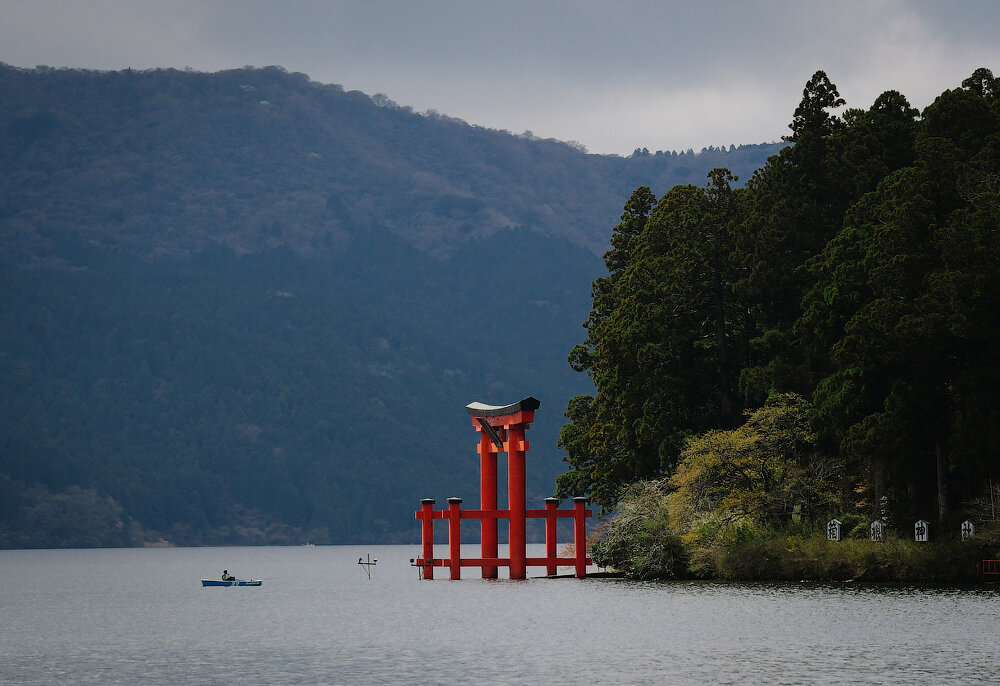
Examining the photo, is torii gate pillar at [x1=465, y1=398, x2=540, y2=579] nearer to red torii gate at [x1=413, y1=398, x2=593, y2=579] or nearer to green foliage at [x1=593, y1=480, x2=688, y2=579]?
red torii gate at [x1=413, y1=398, x2=593, y2=579]

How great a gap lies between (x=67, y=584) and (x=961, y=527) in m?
59.7

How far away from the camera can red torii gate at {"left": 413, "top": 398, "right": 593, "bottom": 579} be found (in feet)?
210

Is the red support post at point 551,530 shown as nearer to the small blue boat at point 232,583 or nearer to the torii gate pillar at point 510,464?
the torii gate pillar at point 510,464

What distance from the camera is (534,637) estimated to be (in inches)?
1606

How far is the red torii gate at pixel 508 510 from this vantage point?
63969 millimetres

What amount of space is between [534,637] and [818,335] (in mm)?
23932

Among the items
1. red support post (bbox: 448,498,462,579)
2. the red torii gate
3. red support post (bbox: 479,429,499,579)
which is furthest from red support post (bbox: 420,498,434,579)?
red support post (bbox: 479,429,499,579)

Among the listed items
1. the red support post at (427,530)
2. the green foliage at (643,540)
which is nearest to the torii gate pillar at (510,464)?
the red support post at (427,530)

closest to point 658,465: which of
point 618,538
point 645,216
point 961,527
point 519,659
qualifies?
point 618,538

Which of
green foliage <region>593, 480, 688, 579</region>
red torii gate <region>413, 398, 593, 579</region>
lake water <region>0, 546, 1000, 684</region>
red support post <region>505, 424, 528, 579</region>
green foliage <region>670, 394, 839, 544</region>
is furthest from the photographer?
red torii gate <region>413, 398, 593, 579</region>

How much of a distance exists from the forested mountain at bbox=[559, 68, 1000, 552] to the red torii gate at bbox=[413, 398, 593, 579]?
429 centimetres

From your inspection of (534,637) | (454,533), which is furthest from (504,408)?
(534,637)

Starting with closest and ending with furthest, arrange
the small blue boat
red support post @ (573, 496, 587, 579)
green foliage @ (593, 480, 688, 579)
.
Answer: green foliage @ (593, 480, 688, 579) → red support post @ (573, 496, 587, 579) → the small blue boat

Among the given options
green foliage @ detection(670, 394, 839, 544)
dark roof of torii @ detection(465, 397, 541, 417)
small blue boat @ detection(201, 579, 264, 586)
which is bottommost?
small blue boat @ detection(201, 579, 264, 586)
